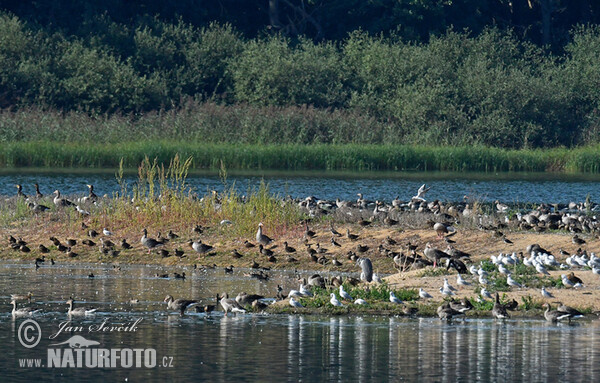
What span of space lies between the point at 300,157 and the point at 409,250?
29944 millimetres

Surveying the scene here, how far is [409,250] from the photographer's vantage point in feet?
85.0

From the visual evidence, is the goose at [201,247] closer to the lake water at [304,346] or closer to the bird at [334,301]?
the lake water at [304,346]

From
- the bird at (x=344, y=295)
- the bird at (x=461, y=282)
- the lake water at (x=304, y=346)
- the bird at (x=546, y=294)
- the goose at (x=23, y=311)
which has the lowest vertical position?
the lake water at (x=304, y=346)

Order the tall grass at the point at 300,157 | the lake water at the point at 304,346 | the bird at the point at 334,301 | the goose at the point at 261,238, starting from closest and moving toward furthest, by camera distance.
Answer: the lake water at the point at 304,346 < the bird at the point at 334,301 < the goose at the point at 261,238 < the tall grass at the point at 300,157

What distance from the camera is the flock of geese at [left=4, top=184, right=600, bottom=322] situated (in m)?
19.5

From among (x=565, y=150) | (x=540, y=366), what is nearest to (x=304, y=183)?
(x=565, y=150)

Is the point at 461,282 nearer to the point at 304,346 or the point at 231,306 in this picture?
the point at 231,306

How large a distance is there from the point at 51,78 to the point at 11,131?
35.2ft

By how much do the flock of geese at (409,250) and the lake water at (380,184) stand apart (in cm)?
782

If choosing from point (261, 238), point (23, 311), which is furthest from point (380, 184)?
point (23, 311)

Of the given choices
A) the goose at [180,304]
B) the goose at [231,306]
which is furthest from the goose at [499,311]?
the goose at [180,304]

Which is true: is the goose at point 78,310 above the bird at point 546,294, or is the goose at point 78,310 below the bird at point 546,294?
below

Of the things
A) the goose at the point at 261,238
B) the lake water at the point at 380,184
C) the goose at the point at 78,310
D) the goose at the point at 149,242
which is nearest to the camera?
the goose at the point at 78,310

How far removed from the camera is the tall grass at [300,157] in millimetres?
53406
